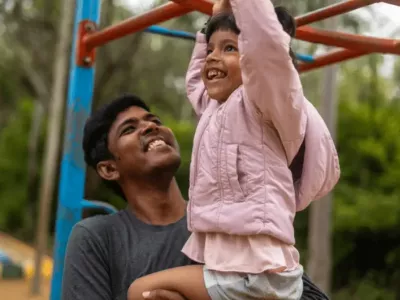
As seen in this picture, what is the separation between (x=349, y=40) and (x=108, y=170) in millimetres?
905

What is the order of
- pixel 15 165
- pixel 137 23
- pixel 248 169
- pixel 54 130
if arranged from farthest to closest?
pixel 15 165 → pixel 54 130 → pixel 137 23 → pixel 248 169

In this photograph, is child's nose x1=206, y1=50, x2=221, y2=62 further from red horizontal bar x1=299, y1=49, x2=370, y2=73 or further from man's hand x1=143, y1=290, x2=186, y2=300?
A: red horizontal bar x1=299, y1=49, x2=370, y2=73

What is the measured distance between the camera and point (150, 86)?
15969mm

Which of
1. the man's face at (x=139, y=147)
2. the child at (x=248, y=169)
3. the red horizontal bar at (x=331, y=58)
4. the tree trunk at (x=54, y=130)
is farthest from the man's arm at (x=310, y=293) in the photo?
the tree trunk at (x=54, y=130)

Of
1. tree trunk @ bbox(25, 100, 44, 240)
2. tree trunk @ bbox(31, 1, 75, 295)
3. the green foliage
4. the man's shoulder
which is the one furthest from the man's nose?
the green foliage

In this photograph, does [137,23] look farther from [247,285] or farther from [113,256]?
[247,285]

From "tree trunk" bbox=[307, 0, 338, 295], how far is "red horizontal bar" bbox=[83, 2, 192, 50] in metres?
4.12

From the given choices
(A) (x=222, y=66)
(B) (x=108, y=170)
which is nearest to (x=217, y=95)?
(A) (x=222, y=66)

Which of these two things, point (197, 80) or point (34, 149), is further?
point (34, 149)

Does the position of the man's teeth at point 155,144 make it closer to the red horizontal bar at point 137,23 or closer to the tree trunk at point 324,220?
the red horizontal bar at point 137,23

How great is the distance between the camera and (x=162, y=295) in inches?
60.0

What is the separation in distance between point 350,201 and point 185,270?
6355 mm

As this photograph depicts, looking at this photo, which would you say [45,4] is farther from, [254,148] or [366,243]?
[254,148]

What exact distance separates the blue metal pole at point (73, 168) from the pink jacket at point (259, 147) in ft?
2.72
